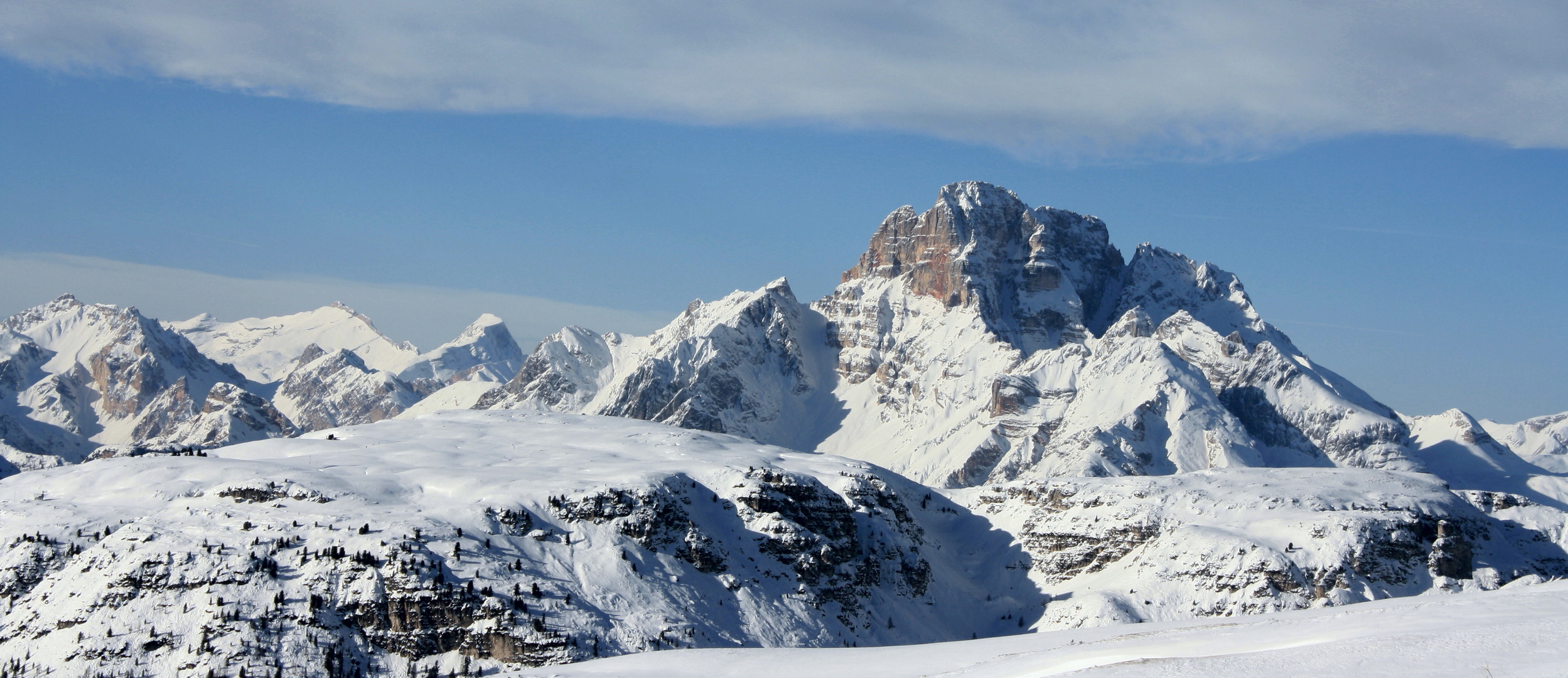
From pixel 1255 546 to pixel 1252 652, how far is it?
121344 mm

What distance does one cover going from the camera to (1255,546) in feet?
558

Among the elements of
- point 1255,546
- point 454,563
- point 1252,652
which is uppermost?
point 1252,652

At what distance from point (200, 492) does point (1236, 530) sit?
5059 inches

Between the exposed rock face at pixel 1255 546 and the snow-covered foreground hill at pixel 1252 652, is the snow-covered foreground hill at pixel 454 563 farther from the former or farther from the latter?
the snow-covered foreground hill at pixel 1252 652

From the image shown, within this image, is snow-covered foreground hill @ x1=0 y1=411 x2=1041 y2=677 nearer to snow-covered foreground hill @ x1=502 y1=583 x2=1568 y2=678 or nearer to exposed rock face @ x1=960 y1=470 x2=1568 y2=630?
exposed rock face @ x1=960 y1=470 x2=1568 y2=630

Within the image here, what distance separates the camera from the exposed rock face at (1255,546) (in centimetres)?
16538

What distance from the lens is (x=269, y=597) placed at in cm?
13425

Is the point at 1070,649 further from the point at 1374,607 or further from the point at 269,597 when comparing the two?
the point at 269,597

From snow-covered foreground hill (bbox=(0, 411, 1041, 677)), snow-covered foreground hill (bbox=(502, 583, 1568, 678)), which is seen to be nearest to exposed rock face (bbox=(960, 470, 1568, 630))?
snow-covered foreground hill (bbox=(0, 411, 1041, 677))

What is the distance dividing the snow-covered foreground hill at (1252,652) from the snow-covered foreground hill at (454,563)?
2499 inches

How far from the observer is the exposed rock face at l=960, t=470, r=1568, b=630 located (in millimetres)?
165375

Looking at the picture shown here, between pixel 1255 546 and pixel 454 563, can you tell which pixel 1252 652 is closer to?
pixel 454 563

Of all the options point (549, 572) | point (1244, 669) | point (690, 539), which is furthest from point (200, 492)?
point (1244, 669)

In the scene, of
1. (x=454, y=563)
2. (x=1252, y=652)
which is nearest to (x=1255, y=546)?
(x=454, y=563)
